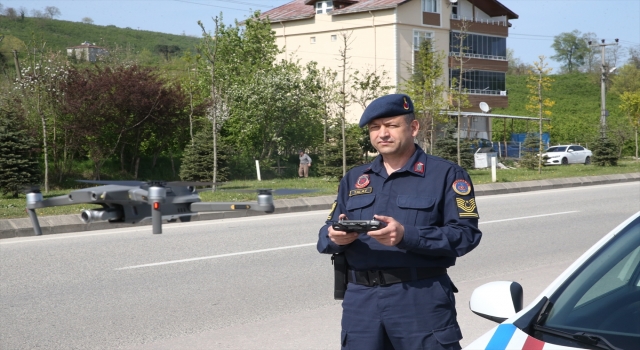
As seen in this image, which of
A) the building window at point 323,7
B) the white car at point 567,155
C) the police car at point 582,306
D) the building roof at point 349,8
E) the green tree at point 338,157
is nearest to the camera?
the police car at point 582,306

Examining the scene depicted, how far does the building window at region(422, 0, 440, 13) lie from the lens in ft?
179

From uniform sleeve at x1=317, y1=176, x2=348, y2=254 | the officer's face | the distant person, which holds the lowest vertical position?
the distant person

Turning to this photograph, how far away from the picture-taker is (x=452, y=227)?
11.2ft

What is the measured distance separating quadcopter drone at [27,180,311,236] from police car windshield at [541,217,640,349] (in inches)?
54.7

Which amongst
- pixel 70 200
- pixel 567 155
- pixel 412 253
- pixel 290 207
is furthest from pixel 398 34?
pixel 70 200

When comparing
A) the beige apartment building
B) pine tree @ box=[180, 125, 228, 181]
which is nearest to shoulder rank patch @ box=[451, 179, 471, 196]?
pine tree @ box=[180, 125, 228, 181]

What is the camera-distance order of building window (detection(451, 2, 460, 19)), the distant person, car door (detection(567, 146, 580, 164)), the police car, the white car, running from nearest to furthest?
the police car < the distant person < the white car < car door (detection(567, 146, 580, 164)) < building window (detection(451, 2, 460, 19))

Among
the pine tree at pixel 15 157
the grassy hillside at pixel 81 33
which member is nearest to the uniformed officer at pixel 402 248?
the pine tree at pixel 15 157

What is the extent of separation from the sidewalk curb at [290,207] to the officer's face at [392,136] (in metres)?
1.12

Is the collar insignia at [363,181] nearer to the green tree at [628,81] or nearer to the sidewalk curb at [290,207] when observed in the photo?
the sidewalk curb at [290,207]

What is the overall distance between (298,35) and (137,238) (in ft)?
154

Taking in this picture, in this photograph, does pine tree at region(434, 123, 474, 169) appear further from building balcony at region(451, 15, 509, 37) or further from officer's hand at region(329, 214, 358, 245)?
officer's hand at region(329, 214, 358, 245)

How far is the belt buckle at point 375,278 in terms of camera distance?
3408mm

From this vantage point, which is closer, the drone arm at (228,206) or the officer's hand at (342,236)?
the officer's hand at (342,236)
